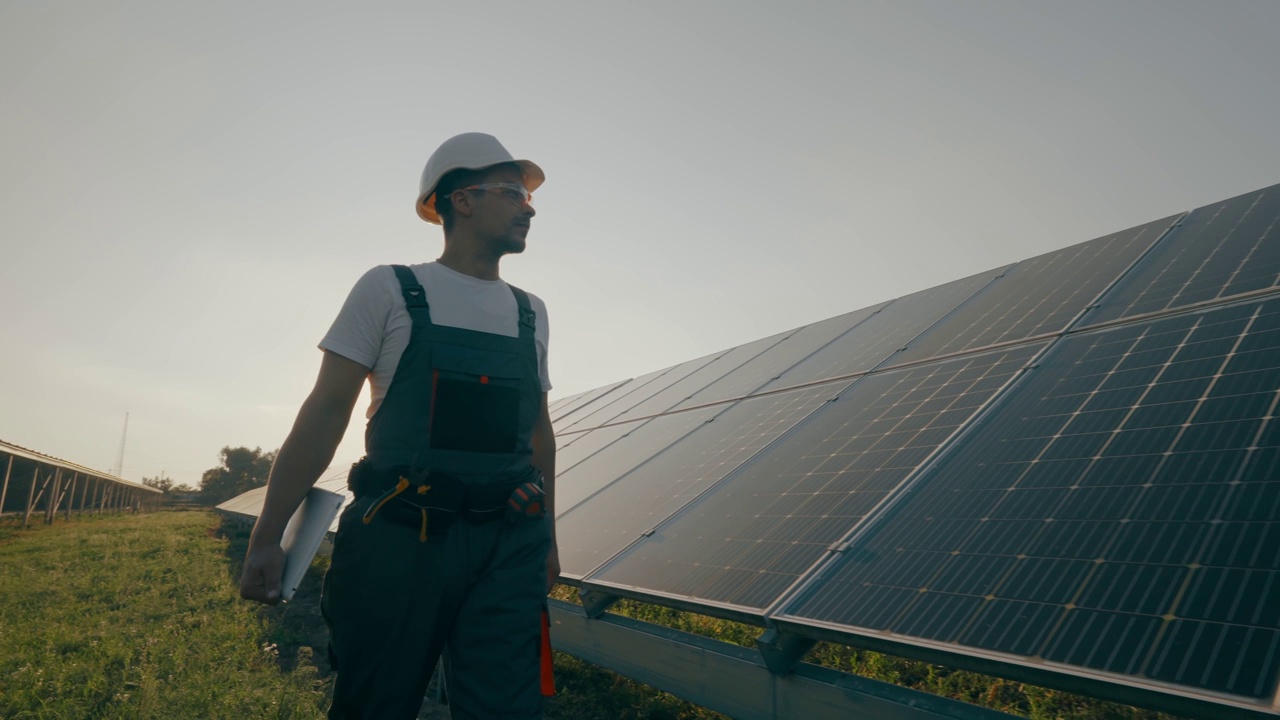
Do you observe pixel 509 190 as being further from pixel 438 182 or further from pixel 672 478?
pixel 672 478

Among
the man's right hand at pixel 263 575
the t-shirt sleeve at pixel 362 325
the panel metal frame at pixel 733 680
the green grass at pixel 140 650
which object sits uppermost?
the t-shirt sleeve at pixel 362 325

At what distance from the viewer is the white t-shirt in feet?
8.13

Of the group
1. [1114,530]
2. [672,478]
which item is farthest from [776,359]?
[1114,530]

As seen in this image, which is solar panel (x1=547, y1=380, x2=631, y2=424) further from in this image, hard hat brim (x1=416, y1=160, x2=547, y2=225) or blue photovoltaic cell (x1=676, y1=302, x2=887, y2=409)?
hard hat brim (x1=416, y1=160, x2=547, y2=225)

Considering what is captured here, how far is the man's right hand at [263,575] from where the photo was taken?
2.33 metres

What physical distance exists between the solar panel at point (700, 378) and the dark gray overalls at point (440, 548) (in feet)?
22.0

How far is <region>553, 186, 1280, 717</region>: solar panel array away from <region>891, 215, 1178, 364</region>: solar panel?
0.03 m

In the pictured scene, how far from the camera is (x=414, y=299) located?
2525mm

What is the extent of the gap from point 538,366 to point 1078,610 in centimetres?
210

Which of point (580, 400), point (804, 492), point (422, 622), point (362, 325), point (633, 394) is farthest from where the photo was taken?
point (580, 400)

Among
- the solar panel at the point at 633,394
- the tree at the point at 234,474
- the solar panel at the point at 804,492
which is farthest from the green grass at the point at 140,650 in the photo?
the tree at the point at 234,474

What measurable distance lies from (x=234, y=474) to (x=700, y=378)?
7835 centimetres

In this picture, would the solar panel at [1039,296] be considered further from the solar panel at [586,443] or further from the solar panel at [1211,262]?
the solar panel at [586,443]

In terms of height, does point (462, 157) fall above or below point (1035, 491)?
above
